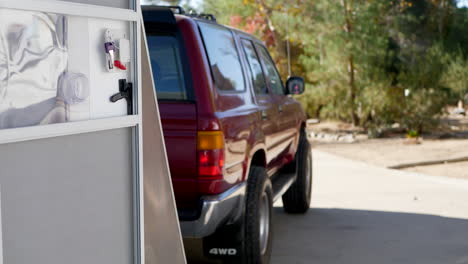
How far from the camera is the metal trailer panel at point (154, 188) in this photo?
10.1ft

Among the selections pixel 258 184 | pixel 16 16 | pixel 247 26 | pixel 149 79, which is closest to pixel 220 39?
pixel 258 184

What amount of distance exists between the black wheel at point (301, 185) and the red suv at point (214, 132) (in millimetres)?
1544

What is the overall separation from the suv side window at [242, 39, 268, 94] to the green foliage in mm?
12376

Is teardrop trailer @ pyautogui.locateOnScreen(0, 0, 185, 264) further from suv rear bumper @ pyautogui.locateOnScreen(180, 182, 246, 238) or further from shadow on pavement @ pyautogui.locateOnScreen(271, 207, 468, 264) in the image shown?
shadow on pavement @ pyautogui.locateOnScreen(271, 207, 468, 264)

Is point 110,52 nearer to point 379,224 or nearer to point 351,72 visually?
point 379,224

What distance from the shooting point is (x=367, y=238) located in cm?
656

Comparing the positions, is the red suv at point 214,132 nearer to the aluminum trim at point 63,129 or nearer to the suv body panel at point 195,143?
the suv body panel at point 195,143

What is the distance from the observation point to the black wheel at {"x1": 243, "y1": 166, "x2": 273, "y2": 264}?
15.7 ft

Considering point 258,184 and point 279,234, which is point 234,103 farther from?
point 279,234

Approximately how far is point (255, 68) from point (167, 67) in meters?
1.55

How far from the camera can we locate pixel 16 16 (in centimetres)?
221

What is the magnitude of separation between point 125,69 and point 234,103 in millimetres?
1967

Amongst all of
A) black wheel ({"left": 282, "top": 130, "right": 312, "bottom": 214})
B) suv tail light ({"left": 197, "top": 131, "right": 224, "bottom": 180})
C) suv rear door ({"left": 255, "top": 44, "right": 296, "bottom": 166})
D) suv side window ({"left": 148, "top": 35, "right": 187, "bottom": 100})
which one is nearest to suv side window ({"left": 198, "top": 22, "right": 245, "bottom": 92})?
suv side window ({"left": 148, "top": 35, "right": 187, "bottom": 100})

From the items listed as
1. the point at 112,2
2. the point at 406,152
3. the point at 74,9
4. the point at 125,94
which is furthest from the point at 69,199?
the point at 406,152
